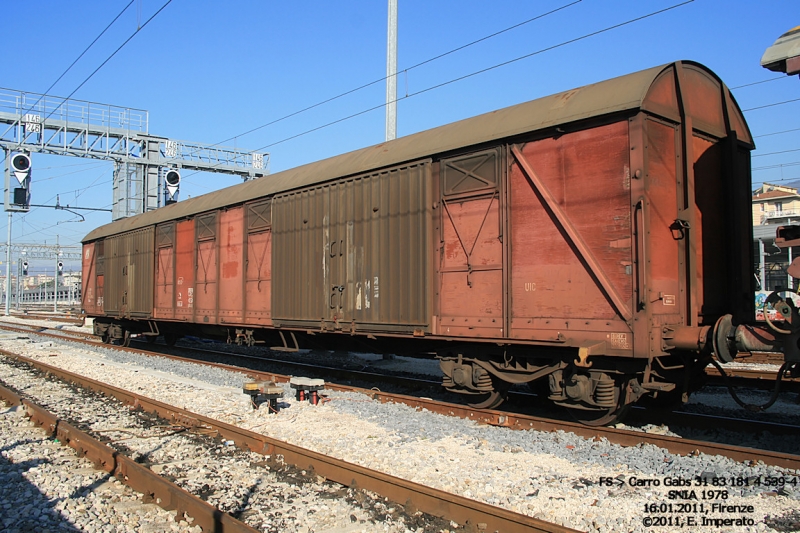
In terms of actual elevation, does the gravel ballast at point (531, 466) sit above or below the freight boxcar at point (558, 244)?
below

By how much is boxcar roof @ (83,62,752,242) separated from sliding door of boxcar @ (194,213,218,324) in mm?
2909

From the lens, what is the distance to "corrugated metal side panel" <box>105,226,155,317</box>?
16.8 m

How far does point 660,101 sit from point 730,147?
1778mm

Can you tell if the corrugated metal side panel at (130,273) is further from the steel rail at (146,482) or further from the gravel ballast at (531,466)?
the steel rail at (146,482)

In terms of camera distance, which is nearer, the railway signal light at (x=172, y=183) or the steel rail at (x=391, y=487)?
the steel rail at (x=391, y=487)

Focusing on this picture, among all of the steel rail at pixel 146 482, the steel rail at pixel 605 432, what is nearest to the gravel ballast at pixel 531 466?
the steel rail at pixel 605 432

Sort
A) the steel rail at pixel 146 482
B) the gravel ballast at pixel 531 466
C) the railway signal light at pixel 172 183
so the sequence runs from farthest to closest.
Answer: the railway signal light at pixel 172 183 → the gravel ballast at pixel 531 466 → the steel rail at pixel 146 482

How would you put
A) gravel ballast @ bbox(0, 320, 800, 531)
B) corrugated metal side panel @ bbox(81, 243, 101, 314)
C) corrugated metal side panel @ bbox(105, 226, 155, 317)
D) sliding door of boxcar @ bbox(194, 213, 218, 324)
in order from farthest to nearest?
1. corrugated metal side panel @ bbox(81, 243, 101, 314)
2. corrugated metal side panel @ bbox(105, 226, 155, 317)
3. sliding door of boxcar @ bbox(194, 213, 218, 324)
4. gravel ballast @ bbox(0, 320, 800, 531)

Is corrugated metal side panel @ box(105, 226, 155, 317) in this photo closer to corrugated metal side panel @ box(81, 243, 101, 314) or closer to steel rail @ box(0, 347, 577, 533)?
corrugated metal side panel @ box(81, 243, 101, 314)

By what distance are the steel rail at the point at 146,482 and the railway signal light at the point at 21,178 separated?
66.9 feet

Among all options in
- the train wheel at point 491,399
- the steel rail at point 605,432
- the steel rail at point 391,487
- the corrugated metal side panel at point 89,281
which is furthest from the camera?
the corrugated metal side panel at point 89,281

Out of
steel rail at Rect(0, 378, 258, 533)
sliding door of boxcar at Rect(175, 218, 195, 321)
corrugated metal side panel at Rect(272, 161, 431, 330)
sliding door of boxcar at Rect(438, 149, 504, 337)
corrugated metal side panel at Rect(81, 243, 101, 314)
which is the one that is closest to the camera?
steel rail at Rect(0, 378, 258, 533)

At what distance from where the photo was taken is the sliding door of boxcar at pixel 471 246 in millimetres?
7520

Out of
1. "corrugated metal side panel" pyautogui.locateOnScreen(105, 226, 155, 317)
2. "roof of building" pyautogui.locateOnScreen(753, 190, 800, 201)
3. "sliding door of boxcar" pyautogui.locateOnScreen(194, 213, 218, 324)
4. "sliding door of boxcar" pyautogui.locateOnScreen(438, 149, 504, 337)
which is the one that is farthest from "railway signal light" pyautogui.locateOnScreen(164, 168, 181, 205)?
"roof of building" pyautogui.locateOnScreen(753, 190, 800, 201)
